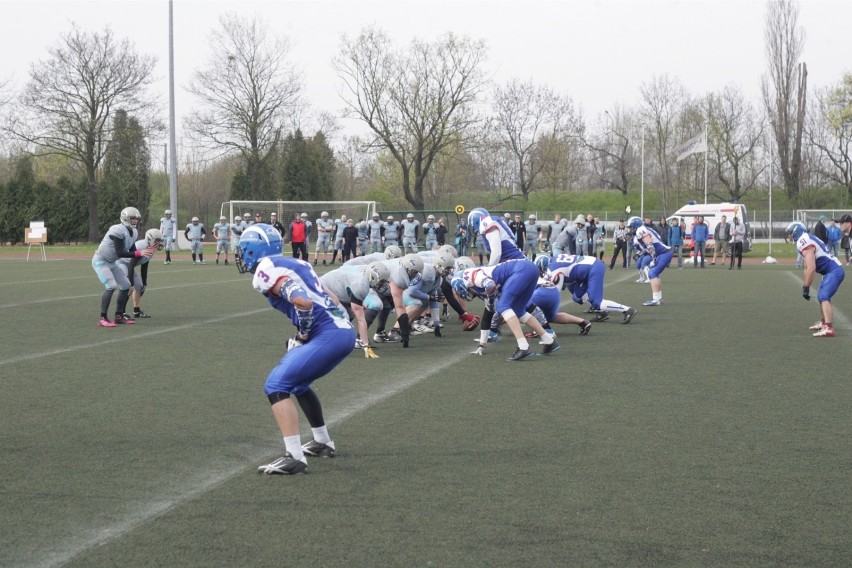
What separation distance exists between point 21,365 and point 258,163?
4711 cm

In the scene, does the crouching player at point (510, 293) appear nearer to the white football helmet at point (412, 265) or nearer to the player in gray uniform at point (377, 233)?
the white football helmet at point (412, 265)

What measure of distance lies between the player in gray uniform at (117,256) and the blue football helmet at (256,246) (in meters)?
8.03

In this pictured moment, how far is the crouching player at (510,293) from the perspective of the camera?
33.3 ft

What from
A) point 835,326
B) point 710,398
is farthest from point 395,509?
point 835,326

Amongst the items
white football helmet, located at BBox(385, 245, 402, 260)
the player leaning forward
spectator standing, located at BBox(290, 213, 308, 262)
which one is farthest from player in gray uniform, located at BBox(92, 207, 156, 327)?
spectator standing, located at BBox(290, 213, 308, 262)

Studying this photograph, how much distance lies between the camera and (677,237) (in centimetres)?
3056

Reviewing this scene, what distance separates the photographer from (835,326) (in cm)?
1345

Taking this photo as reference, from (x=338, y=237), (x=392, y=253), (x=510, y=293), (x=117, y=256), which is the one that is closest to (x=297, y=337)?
(x=510, y=293)

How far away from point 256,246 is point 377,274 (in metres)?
4.52

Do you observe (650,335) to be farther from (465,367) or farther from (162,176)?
(162,176)

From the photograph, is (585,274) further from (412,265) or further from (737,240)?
(737,240)

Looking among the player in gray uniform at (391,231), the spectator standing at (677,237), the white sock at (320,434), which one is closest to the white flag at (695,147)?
the spectator standing at (677,237)

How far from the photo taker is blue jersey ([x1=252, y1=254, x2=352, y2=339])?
5.70m

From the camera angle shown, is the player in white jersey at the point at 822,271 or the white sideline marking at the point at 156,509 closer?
the white sideline marking at the point at 156,509
